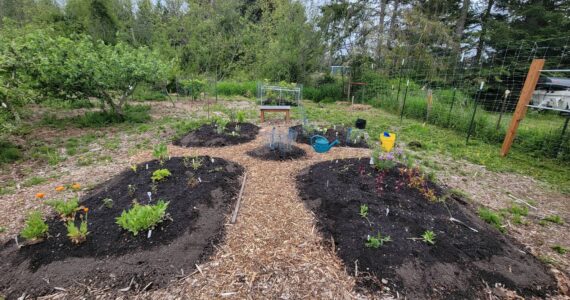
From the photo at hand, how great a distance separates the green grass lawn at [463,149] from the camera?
14.1 feet

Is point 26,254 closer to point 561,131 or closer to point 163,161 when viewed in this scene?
point 163,161

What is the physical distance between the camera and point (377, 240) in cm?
216

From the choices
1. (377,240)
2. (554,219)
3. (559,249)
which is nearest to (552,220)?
(554,219)

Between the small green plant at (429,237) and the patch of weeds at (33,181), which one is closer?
the small green plant at (429,237)

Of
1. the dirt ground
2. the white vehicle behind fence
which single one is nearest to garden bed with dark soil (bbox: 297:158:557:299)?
the dirt ground

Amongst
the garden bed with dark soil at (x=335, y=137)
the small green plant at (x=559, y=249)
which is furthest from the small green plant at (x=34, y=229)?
the small green plant at (x=559, y=249)

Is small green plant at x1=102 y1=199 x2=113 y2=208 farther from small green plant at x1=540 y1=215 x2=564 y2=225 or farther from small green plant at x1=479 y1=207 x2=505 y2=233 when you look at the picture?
small green plant at x1=540 y1=215 x2=564 y2=225

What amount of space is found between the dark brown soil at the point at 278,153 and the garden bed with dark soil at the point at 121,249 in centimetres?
157

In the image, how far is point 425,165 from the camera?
4410mm

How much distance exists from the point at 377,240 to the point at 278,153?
2.65 metres

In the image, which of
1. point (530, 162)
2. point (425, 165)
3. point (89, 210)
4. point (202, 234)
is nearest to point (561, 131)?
point (530, 162)

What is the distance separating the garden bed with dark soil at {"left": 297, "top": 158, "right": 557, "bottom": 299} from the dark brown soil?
131cm

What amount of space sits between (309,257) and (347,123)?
5.48 metres

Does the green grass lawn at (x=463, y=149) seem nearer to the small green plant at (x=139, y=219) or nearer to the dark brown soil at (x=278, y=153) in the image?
the dark brown soil at (x=278, y=153)
